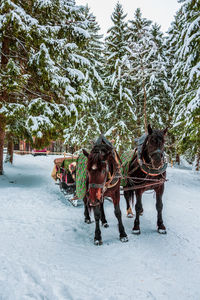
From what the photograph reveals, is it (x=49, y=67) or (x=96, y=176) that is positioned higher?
(x=49, y=67)

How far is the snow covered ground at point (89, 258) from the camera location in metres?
2.36

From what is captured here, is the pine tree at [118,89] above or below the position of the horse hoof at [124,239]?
above

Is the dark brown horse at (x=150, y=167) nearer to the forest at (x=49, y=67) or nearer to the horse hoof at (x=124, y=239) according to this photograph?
the horse hoof at (x=124, y=239)

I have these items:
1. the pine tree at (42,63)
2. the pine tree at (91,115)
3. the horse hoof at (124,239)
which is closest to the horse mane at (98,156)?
the horse hoof at (124,239)

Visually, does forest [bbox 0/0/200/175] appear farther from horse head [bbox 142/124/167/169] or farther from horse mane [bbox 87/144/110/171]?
horse head [bbox 142/124/167/169]

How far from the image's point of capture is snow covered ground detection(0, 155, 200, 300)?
7.75ft

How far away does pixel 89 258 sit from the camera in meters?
3.22

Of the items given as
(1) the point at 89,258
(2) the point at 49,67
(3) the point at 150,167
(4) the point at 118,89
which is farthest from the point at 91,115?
(1) the point at 89,258

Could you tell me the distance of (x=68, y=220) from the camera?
5082mm

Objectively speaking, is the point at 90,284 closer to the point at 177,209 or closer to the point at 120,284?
the point at 120,284

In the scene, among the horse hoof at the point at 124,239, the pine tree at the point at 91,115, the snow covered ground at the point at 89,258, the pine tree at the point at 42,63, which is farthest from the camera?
the pine tree at the point at 91,115

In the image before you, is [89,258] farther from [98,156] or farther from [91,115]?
[91,115]

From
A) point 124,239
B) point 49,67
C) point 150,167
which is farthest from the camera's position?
point 49,67

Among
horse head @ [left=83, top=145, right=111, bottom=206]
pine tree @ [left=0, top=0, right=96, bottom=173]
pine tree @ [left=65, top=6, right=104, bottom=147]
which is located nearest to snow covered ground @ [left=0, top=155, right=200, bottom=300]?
horse head @ [left=83, top=145, right=111, bottom=206]
